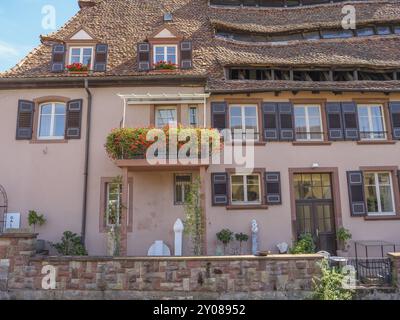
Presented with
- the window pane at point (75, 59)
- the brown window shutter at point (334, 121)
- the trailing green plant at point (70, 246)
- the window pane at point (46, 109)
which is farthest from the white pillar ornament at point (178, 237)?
the window pane at point (75, 59)

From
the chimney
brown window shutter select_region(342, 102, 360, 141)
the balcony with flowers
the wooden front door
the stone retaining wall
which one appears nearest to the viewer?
the stone retaining wall

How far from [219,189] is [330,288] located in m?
4.89

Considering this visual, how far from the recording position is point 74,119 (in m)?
12.4

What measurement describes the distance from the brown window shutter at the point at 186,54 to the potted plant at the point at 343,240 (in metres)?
7.99

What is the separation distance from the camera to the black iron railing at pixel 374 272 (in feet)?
29.6

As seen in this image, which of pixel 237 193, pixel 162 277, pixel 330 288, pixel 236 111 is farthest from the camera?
pixel 236 111

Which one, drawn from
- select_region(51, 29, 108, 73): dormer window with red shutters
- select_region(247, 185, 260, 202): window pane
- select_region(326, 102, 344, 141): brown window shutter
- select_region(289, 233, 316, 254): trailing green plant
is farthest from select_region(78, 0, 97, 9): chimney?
select_region(289, 233, 316, 254): trailing green plant

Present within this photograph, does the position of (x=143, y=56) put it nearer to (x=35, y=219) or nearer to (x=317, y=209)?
(x=35, y=219)

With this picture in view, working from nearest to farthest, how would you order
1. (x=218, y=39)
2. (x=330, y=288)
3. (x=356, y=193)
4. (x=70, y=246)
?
1. (x=330, y=288)
2. (x=70, y=246)
3. (x=356, y=193)
4. (x=218, y=39)

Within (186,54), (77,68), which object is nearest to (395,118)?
(186,54)

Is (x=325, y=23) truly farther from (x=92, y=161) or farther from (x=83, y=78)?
(x=92, y=161)

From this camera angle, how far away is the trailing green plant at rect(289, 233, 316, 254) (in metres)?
11.0

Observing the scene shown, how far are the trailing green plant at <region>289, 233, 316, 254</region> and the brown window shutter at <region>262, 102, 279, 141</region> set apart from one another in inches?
140

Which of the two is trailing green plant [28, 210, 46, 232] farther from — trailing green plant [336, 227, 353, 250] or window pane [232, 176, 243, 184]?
trailing green plant [336, 227, 353, 250]
